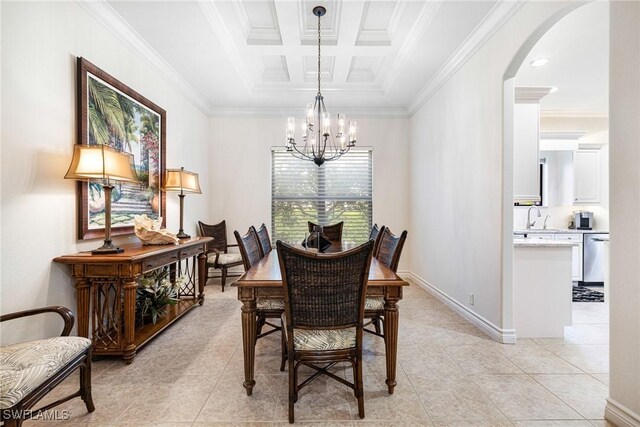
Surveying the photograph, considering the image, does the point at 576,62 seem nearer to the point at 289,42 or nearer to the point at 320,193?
the point at 289,42

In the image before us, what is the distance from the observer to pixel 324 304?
1.52 metres

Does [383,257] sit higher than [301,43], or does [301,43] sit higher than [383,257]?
[301,43]

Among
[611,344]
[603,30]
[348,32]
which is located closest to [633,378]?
[611,344]

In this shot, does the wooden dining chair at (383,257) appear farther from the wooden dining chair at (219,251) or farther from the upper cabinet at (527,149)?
the wooden dining chair at (219,251)

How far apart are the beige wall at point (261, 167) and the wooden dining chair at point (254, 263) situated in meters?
2.33

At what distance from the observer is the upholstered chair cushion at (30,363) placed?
1.19m

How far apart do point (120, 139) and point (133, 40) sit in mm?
1010

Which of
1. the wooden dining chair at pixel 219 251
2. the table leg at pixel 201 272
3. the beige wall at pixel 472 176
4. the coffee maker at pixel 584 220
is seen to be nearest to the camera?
the beige wall at pixel 472 176

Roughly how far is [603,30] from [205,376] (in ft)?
14.8

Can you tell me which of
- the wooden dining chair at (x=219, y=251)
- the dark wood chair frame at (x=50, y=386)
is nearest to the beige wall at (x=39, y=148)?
the dark wood chair frame at (x=50, y=386)

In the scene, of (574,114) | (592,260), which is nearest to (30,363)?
(592,260)

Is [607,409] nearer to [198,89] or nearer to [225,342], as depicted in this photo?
[225,342]

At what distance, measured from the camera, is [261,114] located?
4773 millimetres

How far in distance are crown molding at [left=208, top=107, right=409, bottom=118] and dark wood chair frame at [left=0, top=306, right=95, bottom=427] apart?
3.88 metres
